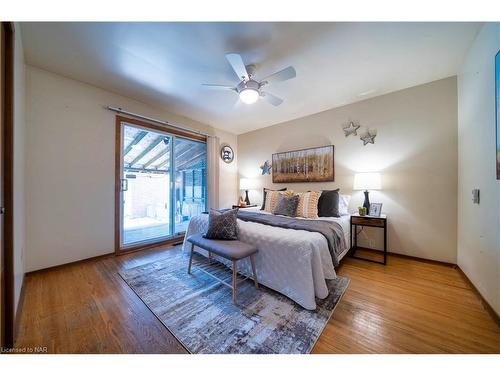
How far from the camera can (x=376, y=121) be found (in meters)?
2.88

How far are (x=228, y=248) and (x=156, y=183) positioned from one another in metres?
2.43

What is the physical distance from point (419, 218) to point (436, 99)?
165 cm

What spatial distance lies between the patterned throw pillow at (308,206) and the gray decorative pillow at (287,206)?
0.07 metres

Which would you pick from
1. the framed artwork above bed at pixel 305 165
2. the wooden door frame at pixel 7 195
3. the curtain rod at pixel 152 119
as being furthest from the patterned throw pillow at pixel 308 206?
the wooden door frame at pixel 7 195

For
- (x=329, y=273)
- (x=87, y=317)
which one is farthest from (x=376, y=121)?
(x=87, y=317)

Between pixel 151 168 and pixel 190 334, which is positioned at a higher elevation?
pixel 151 168

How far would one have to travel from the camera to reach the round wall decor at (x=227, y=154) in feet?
14.8

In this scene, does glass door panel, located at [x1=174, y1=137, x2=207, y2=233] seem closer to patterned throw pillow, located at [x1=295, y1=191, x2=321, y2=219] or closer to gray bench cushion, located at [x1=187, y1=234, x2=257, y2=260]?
gray bench cushion, located at [x1=187, y1=234, x2=257, y2=260]

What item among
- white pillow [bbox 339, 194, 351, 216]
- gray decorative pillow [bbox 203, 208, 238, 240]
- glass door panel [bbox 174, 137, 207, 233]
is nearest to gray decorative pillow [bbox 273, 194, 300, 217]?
white pillow [bbox 339, 194, 351, 216]

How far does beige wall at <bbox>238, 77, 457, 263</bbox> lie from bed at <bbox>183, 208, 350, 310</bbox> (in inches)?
59.6

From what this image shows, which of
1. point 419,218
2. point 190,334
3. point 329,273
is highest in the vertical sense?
point 419,218

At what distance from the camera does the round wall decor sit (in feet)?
14.8
